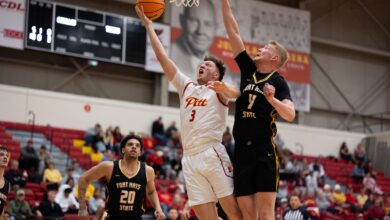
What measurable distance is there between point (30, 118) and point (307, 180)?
9317 mm

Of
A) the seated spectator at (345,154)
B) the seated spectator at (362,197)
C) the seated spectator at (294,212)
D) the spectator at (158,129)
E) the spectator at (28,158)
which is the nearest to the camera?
the seated spectator at (294,212)

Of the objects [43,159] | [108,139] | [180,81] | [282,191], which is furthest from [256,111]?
[108,139]

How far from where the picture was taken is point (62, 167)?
19.3 meters

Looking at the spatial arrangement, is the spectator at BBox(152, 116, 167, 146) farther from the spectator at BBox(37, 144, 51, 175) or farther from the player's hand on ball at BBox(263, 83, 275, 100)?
the player's hand on ball at BBox(263, 83, 275, 100)

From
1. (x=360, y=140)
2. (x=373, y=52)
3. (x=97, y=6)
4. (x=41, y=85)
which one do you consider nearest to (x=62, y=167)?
(x=41, y=85)

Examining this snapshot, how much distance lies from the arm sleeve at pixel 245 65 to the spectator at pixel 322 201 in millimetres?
13830

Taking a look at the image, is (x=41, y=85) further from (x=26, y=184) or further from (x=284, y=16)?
(x=284, y=16)

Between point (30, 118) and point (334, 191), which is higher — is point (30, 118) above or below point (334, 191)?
above

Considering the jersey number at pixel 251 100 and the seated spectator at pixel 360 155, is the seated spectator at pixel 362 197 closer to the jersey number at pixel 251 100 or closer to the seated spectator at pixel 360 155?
the seated spectator at pixel 360 155

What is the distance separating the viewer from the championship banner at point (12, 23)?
20.6 metres

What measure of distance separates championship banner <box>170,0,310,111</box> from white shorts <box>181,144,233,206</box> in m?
17.4

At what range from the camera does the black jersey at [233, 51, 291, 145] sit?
605 cm

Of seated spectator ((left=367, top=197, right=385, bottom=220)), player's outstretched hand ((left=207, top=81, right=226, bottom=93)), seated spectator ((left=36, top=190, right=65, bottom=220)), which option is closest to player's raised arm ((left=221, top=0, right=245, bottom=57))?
player's outstretched hand ((left=207, top=81, right=226, bottom=93))

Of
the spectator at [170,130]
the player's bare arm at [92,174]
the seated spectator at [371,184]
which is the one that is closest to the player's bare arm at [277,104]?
the player's bare arm at [92,174]
